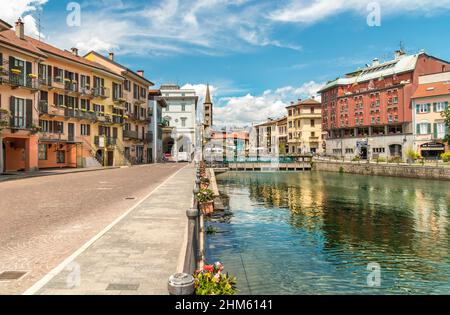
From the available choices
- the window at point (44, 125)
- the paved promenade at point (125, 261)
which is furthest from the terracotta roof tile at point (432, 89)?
the paved promenade at point (125, 261)

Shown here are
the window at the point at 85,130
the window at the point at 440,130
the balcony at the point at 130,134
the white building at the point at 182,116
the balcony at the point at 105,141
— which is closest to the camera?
the window at the point at 85,130

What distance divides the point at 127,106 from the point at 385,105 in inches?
1891

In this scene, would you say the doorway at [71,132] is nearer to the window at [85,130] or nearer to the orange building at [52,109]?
the orange building at [52,109]

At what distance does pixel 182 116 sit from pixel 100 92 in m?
38.9

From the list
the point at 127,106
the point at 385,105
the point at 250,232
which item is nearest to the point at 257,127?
the point at 385,105

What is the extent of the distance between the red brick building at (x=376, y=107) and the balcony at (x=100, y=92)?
4647 centimetres

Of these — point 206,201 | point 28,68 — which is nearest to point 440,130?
point 206,201

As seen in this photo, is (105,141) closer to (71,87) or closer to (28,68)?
(71,87)

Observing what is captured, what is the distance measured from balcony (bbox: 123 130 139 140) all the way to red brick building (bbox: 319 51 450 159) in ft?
137

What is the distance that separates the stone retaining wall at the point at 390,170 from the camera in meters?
43.5

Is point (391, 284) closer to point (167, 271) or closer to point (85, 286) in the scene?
point (167, 271)

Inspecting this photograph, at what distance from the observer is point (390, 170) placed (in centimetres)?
5103

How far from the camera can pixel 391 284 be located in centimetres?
971

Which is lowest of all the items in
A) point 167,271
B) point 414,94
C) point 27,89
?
point 167,271
